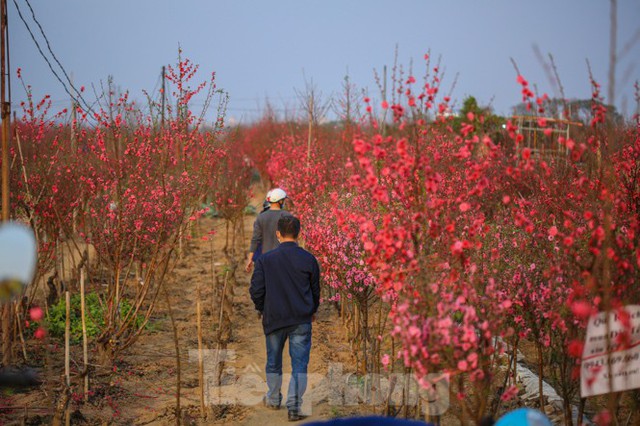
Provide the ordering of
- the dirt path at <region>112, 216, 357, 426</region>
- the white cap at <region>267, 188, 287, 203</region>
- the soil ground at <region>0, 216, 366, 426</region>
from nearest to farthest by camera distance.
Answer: the soil ground at <region>0, 216, 366, 426</region>
the dirt path at <region>112, 216, 357, 426</region>
the white cap at <region>267, 188, 287, 203</region>

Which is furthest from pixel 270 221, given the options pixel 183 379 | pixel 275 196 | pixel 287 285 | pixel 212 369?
pixel 287 285

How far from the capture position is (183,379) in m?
6.23

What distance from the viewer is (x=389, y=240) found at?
3178mm

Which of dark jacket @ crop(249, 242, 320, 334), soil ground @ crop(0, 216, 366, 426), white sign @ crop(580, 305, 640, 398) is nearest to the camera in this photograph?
white sign @ crop(580, 305, 640, 398)

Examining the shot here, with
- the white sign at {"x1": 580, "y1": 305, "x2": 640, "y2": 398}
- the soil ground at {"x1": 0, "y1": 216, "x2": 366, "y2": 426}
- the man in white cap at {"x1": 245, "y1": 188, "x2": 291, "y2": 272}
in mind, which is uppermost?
the man in white cap at {"x1": 245, "y1": 188, "x2": 291, "y2": 272}

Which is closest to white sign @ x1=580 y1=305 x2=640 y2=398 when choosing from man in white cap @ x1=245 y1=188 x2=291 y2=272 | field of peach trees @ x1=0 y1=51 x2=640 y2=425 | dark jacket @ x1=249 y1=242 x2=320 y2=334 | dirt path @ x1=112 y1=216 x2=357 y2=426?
field of peach trees @ x1=0 y1=51 x2=640 y2=425

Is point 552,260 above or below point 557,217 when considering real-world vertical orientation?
below

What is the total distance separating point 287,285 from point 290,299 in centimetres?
11

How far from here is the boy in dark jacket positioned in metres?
4.96

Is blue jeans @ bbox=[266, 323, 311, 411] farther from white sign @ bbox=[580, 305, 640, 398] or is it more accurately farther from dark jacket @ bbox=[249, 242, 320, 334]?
white sign @ bbox=[580, 305, 640, 398]

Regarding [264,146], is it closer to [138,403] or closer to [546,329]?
[138,403]

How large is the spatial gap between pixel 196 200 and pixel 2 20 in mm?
2404

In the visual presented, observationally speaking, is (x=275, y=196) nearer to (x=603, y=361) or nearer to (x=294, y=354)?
(x=294, y=354)

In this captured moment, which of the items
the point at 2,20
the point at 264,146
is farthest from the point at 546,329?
the point at 264,146
